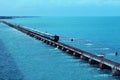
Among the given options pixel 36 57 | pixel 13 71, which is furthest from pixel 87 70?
pixel 36 57

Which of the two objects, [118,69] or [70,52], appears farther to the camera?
[70,52]

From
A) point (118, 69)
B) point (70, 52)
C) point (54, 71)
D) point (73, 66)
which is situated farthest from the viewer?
point (70, 52)

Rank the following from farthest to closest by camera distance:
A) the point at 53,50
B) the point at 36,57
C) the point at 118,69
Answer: the point at 53,50 < the point at 36,57 < the point at 118,69

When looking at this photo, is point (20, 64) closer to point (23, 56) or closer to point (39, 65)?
point (39, 65)

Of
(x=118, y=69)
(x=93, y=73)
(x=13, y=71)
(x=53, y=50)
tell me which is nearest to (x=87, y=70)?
(x=93, y=73)

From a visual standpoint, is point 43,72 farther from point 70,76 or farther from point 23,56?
point 23,56

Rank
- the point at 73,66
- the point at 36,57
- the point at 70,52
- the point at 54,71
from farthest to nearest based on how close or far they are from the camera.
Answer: the point at 70,52, the point at 36,57, the point at 73,66, the point at 54,71

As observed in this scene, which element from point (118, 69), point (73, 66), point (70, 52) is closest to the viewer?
point (118, 69)

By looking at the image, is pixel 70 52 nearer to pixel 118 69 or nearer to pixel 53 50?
pixel 53 50

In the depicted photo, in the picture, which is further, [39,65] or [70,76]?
[39,65]
